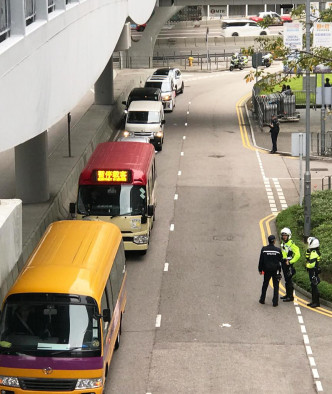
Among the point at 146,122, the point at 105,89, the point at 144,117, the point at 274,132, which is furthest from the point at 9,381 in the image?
the point at 105,89

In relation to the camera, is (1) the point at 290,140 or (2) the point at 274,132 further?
(1) the point at 290,140

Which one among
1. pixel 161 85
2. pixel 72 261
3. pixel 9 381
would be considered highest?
pixel 72 261

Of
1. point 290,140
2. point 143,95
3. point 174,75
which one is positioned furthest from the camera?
point 174,75

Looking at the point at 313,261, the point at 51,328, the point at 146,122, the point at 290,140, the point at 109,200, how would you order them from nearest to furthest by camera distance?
the point at 51,328 < the point at 313,261 < the point at 109,200 < the point at 146,122 < the point at 290,140

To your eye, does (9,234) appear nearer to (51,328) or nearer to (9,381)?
(51,328)

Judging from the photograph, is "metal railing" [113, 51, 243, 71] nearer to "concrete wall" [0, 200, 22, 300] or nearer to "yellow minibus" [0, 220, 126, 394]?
"concrete wall" [0, 200, 22, 300]

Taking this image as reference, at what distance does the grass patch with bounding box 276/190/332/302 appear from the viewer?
25.5m

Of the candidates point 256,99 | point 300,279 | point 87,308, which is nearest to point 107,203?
point 300,279

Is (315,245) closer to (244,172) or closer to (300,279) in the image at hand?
(300,279)

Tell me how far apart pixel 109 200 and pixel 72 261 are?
8127 millimetres

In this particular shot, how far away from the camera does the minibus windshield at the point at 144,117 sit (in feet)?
147

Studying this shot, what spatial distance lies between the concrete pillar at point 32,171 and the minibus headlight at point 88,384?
13.4 m

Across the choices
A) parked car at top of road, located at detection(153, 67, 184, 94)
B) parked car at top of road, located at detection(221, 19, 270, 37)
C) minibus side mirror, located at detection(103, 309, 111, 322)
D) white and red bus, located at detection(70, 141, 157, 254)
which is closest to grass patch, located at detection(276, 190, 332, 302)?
white and red bus, located at detection(70, 141, 157, 254)

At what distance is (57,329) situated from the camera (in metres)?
18.1
